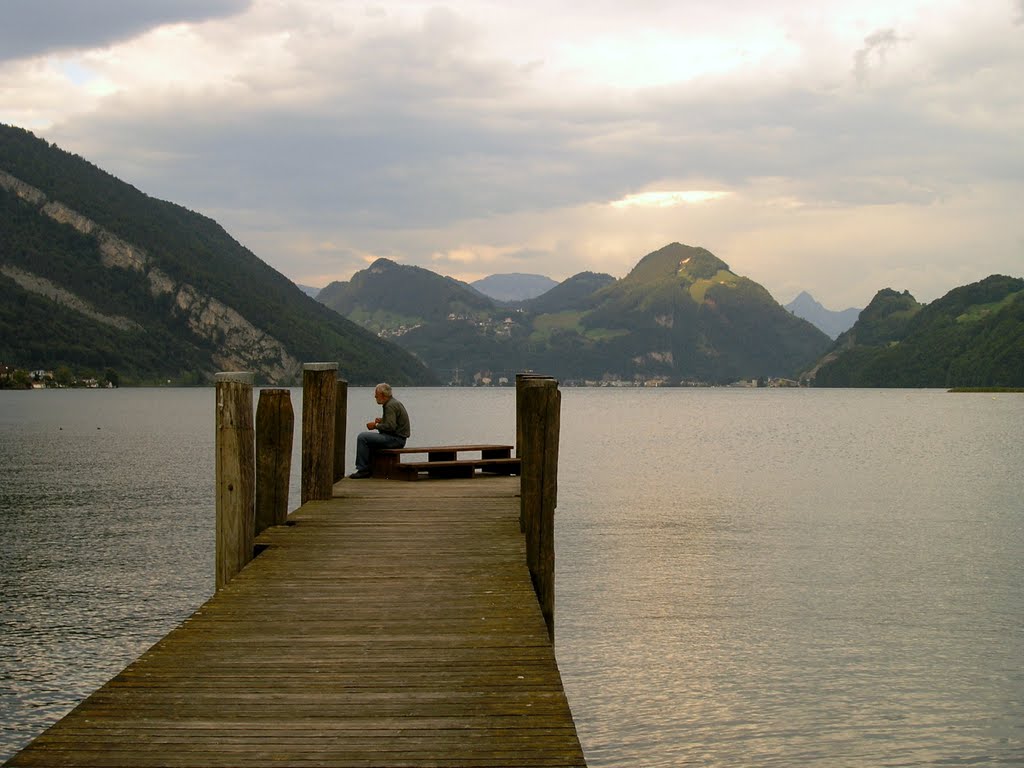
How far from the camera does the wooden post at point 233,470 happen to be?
1166 cm

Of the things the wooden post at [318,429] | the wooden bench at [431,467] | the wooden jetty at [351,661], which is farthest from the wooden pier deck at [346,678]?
the wooden bench at [431,467]

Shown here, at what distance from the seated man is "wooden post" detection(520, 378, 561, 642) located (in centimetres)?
709

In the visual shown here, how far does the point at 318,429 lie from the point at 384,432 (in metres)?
3.93

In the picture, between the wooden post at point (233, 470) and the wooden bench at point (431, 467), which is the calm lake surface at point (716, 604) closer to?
the wooden bench at point (431, 467)

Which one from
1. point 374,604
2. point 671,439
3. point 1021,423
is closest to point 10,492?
point 374,604

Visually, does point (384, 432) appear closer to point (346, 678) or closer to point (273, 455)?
point (273, 455)

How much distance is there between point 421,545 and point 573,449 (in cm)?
6483

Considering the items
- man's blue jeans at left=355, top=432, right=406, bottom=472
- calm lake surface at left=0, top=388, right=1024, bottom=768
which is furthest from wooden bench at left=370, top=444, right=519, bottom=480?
calm lake surface at left=0, top=388, right=1024, bottom=768

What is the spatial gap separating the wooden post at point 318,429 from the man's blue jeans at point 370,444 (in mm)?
3744

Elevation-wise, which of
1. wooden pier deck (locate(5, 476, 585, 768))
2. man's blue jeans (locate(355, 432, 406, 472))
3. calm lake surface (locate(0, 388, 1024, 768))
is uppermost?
man's blue jeans (locate(355, 432, 406, 472))

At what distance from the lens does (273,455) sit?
13.8 m

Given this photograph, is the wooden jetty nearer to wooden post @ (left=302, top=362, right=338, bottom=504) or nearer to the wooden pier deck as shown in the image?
the wooden pier deck

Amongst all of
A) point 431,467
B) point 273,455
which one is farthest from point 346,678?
point 431,467

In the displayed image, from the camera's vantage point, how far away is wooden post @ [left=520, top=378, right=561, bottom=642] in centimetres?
1252
